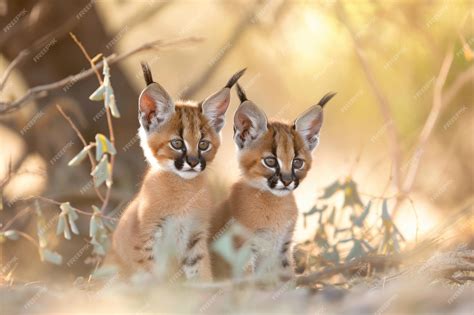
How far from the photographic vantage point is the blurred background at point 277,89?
6051 mm

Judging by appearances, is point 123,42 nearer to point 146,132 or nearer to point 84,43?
point 84,43

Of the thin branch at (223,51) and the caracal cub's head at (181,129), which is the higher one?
the thin branch at (223,51)

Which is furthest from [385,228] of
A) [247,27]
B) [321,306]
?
[247,27]

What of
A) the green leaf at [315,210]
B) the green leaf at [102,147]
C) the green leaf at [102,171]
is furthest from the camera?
the green leaf at [315,210]

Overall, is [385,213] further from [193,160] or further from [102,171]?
[102,171]

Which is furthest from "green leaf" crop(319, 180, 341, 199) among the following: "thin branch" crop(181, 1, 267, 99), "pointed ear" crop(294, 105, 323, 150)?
"thin branch" crop(181, 1, 267, 99)

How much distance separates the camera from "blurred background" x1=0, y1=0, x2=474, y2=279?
605 centimetres

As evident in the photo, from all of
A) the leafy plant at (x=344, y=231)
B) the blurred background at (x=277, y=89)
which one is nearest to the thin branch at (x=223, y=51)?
the blurred background at (x=277, y=89)

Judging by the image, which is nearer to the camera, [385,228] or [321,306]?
[321,306]

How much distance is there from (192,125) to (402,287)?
156 centimetres

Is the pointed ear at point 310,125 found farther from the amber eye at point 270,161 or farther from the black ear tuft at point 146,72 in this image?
the black ear tuft at point 146,72

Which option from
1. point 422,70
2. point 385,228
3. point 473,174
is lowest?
point 385,228

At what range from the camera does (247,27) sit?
6773mm

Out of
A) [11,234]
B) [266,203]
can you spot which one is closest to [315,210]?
[266,203]
